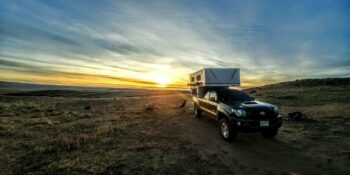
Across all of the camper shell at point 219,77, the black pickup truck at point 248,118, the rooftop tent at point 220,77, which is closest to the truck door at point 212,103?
the black pickup truck at point 248,118

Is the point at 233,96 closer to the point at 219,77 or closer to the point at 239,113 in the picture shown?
the point at 239,113

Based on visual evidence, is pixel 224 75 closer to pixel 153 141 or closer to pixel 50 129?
pixel 153 141

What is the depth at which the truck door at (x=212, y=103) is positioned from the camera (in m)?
9.31

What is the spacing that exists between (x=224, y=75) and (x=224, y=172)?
29.3 ft

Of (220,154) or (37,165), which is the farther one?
(220,154)

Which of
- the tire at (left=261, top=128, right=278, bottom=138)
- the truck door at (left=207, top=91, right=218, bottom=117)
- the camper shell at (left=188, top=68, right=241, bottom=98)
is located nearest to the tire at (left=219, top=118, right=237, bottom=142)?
the truck door at (left=207, top=91, right=218, bottom=117)

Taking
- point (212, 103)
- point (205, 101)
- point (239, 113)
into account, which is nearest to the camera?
point (239, 113)

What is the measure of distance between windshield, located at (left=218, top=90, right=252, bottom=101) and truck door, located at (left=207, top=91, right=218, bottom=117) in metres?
0.27

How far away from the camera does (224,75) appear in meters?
13.3

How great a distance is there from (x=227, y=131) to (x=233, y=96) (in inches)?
80.2

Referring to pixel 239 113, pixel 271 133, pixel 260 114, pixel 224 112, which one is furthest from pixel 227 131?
pixel 271 133

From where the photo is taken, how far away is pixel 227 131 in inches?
307

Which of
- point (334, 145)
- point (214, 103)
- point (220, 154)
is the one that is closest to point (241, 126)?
point (220, 154)

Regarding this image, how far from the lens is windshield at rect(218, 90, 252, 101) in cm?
905
